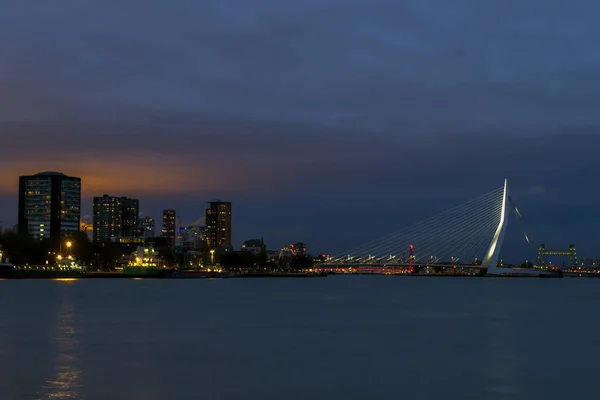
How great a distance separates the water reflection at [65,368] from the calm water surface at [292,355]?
0.11 feet

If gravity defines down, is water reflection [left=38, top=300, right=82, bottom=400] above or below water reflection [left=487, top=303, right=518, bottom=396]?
above

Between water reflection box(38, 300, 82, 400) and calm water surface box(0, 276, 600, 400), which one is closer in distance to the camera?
water reflection box(38, 300, 82, 400)

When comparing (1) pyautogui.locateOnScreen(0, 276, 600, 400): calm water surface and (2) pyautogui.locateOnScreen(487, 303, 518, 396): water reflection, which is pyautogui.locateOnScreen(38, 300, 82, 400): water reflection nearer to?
(1) pyautogui.locateOnScreen(0, 276, 600, 400): calm water surface

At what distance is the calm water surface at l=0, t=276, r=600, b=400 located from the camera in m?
18.2

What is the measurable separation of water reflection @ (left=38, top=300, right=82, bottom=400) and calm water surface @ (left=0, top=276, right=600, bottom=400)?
3cm

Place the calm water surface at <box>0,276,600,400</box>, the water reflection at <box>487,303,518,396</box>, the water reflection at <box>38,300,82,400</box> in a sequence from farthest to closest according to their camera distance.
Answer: the water reflection at <box>487,303,518,396</box>, the calm water surface at <box>0,276,600,400</box>, the water reflection at <box>38,300,82,400</box>

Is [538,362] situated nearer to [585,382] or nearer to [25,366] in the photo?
[585,382]

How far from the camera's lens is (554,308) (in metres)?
52.2

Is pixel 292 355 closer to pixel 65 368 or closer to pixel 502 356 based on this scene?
pixel 502 356

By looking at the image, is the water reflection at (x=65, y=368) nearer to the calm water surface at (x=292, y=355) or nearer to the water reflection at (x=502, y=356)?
the calm water surface at (x=292, y=355)

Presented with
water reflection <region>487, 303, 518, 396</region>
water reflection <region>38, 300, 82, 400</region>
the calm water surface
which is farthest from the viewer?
water reflection <region>487, 303, 518, 396</region>

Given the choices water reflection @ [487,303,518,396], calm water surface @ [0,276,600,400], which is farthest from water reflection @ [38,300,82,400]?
water reflection @ [487,303,518,396]

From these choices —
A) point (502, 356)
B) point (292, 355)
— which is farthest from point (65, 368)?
point (502, 356)

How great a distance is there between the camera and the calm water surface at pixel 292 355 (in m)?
18.2
